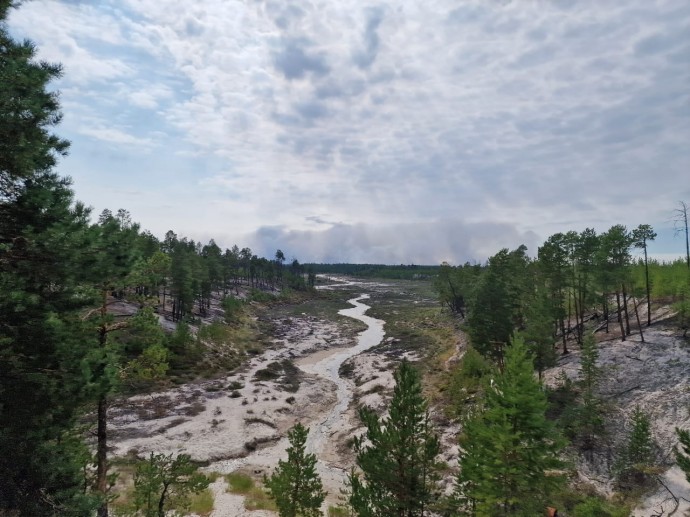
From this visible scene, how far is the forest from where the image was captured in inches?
434

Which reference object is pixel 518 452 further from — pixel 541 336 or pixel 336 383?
pixel 336 383

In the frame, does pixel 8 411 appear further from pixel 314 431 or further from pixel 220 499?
pixel 314 431

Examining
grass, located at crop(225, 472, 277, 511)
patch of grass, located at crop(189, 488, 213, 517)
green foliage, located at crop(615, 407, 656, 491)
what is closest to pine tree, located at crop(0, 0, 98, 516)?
patch of grass, located at crop(189, 488, 213, 517)

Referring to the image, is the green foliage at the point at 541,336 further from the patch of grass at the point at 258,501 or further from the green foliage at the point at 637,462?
the patch of grass at the point at 258,501

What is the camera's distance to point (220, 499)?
28297 millimetres

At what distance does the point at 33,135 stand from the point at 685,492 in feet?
128

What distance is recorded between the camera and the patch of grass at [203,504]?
26328 mm

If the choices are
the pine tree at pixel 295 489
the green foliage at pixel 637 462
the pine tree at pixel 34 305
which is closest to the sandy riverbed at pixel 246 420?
the pine tree at pixel 295 489

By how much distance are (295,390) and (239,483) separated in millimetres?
22555

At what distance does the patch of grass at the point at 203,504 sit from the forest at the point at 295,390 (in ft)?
0.38

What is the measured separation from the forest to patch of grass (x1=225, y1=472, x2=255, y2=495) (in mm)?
233

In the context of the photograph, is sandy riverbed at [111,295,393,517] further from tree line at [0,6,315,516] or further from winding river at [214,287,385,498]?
tree line at [0,6,315,516]

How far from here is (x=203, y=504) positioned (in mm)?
27125

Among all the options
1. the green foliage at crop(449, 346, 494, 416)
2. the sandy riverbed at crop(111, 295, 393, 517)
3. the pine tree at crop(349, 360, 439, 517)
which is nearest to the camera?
the pine tree at crop(349, 360, 439, 517)
